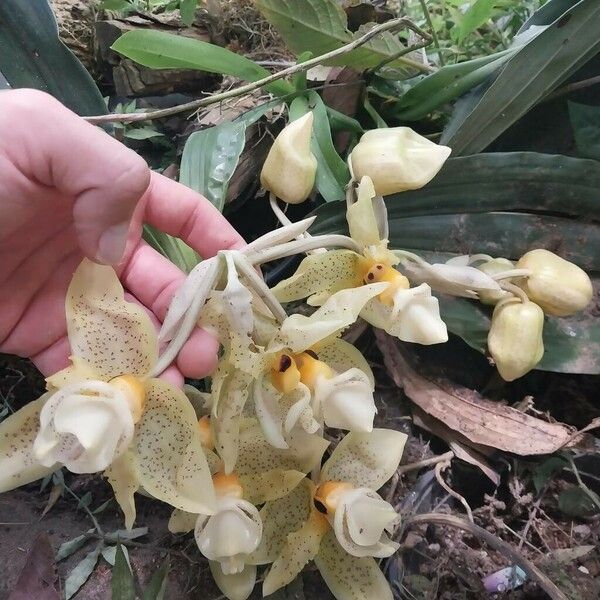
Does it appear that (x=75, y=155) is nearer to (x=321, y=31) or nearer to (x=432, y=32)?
(x=321, y=31)

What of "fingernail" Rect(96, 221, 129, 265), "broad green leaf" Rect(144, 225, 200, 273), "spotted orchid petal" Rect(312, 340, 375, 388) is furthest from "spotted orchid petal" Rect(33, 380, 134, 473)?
"broad green leaf" Rect(144, 225, 200, 273)

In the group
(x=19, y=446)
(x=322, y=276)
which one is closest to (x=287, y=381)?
(x=322, y=276)

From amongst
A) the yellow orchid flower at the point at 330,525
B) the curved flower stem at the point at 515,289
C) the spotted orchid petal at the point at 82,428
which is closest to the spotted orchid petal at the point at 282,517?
the yellow orchid flower at the point at 330,525

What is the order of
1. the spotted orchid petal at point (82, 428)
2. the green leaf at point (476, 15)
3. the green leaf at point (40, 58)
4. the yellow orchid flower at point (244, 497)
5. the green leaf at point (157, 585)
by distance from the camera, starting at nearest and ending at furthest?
1. the spotted orchid petal at point (82, 428)
2. the yellow orchid flower at point (244, 497)
3. the green leaf at point (157, 585)
4. the green leaf at point (40, 58)
5. the green leaf at point (476, 15)

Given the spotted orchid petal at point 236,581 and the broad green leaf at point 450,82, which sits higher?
the broad green leaf at point 450,82

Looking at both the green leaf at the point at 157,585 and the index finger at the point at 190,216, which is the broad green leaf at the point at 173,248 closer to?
the index finger at the point at 190,216
